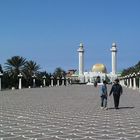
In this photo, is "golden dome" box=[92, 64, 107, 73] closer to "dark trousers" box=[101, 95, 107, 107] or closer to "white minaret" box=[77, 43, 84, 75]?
"white minaret" box=[77, 43, 84, 75]

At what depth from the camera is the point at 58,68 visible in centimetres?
14200

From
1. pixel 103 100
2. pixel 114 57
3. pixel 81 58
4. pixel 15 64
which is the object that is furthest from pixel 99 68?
pixel 103 100

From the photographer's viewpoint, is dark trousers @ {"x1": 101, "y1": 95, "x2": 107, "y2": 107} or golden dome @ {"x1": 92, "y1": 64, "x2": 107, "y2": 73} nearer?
dark trousers @ {"x1": 101, "y1": 95, "x2": 107, "y2": 107}

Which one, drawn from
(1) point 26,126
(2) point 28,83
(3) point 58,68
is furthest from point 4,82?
(3) point 58,68

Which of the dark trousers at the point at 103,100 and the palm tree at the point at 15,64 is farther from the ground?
the palm tree at the point at 15,64

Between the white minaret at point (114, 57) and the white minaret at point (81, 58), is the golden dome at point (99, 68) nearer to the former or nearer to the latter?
the white minaret at point (81, 58)

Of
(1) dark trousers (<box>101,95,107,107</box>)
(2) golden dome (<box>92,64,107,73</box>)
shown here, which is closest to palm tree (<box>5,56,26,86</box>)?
(1) dark trousers (<box>101,95,107,107</box>)

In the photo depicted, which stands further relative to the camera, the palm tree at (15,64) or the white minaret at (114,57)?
the white minaret at (114,57)

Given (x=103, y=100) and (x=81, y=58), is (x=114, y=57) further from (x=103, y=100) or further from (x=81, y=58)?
(x=103, y=100)

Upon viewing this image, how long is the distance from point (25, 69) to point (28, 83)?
12017 millimetres

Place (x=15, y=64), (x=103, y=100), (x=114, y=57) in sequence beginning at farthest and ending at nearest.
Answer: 1. (x=114, y=57)
2. (x=15, y=64)
3. (x=103, y=100)

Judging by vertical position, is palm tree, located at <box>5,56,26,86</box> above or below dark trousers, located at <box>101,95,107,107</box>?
above

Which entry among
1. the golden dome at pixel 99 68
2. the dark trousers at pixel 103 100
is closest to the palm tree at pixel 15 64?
the dark trousers at pixel 103 100

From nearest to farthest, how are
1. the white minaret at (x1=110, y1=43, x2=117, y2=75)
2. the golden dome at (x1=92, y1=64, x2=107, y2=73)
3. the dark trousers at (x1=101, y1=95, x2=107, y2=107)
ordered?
the dark trousers at (x1=101, y1=95, x2=107, y2=107), the white minaret at (x1=110, y1=43, x2=117, y2=75), the golden dome at (x1=92, y1=64, x2=107, y2=73)
